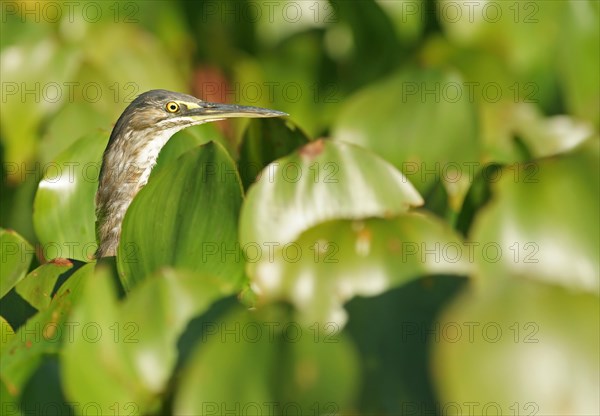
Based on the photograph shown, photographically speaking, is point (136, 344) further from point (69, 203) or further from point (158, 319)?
point (69, 203)

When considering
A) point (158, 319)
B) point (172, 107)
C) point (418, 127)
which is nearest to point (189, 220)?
point (158, 319)

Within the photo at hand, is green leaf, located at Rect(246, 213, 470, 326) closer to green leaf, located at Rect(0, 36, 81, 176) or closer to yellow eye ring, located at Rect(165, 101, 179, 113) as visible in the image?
yellow eye ring, located at Rect(165, 101, 179, 113)

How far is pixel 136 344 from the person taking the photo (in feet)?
7.90

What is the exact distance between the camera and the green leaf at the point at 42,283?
9.64ft

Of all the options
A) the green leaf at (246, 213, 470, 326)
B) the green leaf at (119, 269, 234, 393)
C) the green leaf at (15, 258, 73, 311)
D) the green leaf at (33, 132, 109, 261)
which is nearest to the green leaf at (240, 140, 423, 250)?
the green leaf at (246, 213, 470, 326)

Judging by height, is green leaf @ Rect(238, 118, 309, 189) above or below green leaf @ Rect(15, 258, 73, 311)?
above

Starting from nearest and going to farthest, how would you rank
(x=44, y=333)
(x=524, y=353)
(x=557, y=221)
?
(x=524, y=353) < (x=557, y=221) < (x=44, y=333)

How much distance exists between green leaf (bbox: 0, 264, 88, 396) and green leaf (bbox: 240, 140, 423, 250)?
1.45 ft

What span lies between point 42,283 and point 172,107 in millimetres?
1500

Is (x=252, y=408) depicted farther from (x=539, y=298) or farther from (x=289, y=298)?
(x=539, y=298)

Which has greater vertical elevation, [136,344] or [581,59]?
[136,344]

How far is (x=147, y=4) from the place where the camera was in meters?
5.66

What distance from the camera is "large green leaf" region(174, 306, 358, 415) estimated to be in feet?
7.25

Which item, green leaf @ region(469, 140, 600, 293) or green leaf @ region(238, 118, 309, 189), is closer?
green leaf @ region(469, 140, 600, 293)
